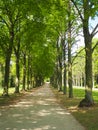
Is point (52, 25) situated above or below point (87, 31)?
above

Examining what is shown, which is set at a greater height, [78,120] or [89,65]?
[89,65]

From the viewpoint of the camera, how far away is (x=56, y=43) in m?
48.2

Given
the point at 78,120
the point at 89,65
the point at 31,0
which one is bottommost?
the point at 78,120

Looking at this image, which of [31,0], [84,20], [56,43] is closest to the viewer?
[84,20]

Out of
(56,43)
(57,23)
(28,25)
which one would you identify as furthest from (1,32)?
(56,43)

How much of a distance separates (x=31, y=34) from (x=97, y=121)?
59.1 feet

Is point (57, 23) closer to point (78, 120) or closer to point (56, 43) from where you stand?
point (56, 43)

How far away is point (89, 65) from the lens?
21.1 m

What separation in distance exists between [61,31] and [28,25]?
9.20 metres

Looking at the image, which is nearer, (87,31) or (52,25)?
(87,31)

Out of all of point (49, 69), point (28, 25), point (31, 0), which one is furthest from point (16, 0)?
point (49, 69)

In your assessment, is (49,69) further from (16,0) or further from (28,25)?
(16,0)

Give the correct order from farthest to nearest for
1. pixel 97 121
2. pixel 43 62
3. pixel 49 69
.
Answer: pixel 49 69, pixel 43 62, pixel 97 121

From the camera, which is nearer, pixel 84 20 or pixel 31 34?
pixel 84 20
